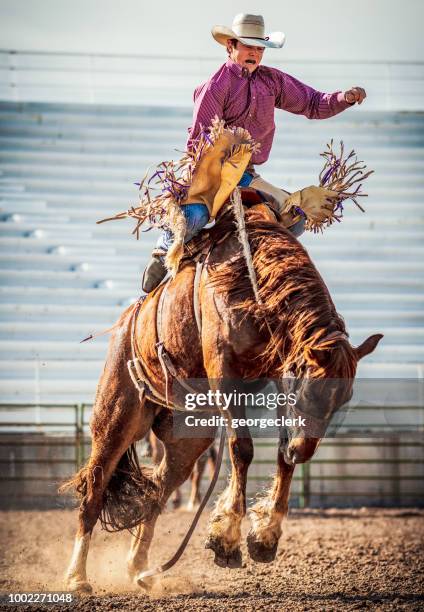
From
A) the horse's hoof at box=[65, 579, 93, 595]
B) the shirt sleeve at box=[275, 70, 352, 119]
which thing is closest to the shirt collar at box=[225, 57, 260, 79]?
the shirt sleeve at box=[275, 70, 352, 119]

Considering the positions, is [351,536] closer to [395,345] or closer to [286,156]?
[395,345]

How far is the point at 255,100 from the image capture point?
175 inches

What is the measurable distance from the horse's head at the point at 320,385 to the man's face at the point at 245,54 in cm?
146

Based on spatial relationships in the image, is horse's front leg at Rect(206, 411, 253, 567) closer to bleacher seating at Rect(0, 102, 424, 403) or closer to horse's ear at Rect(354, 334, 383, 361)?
horse's ear at Rect(354, 334, 383, 361)

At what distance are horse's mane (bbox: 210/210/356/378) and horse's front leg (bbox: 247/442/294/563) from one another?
1.49 ft

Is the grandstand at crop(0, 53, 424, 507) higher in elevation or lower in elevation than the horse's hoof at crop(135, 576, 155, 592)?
higher

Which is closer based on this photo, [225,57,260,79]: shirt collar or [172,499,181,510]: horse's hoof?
[225,57,260,79]: shirt collar

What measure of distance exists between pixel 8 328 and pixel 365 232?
420 cm

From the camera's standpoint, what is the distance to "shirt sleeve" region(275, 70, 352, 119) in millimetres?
4586

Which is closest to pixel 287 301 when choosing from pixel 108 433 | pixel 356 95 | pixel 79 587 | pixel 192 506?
pixel 356 95

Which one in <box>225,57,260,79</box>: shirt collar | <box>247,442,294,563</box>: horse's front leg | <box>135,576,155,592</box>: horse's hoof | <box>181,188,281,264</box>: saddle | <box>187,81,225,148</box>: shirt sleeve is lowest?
<box>135,576,155,592</box>: horse's hoof

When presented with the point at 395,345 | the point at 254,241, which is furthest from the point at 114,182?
the point at 254,241

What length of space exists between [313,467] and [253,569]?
12.0 ft

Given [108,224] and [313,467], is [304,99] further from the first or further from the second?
[108,224]
